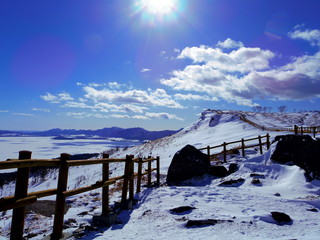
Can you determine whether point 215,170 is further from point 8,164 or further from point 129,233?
point 8,164

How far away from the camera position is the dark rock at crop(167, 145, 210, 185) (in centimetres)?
1364

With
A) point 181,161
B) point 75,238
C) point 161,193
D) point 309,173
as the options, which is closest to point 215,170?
point 181,161

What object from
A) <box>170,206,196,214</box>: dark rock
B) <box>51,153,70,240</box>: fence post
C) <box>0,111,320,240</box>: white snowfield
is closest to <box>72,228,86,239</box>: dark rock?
<box>0,111,320,240</box>: white snowfield

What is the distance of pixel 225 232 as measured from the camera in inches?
189

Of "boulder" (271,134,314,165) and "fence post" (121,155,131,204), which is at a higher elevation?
"boulder" (271,134,314,165)

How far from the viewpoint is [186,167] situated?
13766 millimetres

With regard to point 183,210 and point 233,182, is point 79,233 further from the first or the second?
point 233,182

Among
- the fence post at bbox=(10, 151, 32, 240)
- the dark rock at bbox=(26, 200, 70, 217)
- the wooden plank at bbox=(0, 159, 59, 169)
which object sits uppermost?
the wooden plank at bbox=(0, 159, 59, 169)

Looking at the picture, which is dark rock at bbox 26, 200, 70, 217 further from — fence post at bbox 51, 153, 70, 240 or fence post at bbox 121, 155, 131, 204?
fence post at bbox 51, 153, 70, 240

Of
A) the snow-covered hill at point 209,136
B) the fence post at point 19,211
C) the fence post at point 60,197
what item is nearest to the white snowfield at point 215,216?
the fence post at point 60,197

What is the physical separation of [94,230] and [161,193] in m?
3.92

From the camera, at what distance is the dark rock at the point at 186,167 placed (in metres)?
13.6

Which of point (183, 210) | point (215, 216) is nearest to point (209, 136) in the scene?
point (183, 210)

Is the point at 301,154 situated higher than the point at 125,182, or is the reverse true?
the point at 301,154
